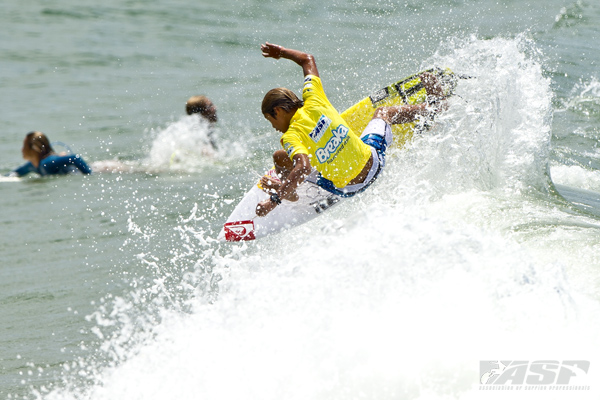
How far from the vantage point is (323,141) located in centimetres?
570

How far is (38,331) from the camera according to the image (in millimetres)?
5770

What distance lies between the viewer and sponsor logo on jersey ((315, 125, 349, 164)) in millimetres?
5727

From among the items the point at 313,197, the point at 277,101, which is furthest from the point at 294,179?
the point at 313,197

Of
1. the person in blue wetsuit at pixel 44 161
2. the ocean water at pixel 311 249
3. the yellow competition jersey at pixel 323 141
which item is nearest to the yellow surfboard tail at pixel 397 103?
the ocean water at pixel 311 249

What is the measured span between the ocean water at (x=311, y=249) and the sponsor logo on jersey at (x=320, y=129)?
3.48 feet

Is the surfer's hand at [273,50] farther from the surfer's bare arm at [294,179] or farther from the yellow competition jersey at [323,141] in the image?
the surfer's bare arm at [294,179]

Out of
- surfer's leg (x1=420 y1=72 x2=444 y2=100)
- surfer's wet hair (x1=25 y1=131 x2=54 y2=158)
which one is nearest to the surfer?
surfer's leg (x1=420 y1=72 x2=444 y2=100)

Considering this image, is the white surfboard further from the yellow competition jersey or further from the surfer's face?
the surfer's face

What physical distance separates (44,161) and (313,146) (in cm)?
657

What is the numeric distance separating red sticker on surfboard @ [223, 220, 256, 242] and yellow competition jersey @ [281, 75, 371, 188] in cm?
105

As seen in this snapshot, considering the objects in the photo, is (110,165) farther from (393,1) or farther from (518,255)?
(393,1)

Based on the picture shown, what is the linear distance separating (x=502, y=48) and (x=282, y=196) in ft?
11.9

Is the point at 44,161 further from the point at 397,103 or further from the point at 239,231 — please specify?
the point at 397,103

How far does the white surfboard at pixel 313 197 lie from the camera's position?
253 inches
